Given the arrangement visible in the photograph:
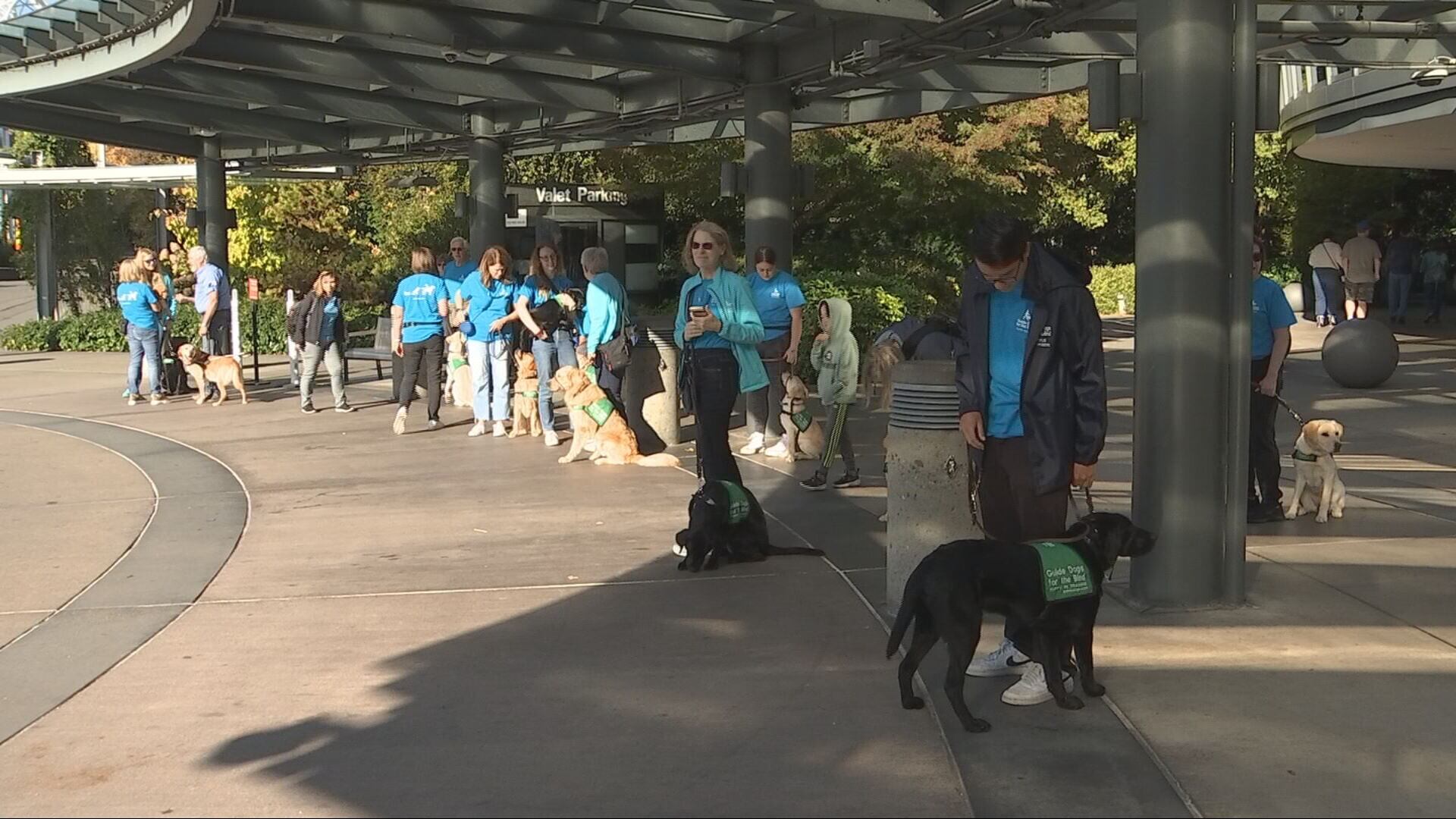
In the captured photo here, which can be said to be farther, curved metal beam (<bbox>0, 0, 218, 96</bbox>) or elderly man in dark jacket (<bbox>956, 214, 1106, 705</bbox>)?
curved metal beam (<bbox>0, 0, 218, 96</bbox>)

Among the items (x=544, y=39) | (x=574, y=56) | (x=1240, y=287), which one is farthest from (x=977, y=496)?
(x=544, y=39)

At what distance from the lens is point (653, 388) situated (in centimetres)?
1373

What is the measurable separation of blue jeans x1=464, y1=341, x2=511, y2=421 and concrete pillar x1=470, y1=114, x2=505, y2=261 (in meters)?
4.99

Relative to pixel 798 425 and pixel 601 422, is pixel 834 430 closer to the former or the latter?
pixel 798 425

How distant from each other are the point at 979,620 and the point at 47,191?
113 feet

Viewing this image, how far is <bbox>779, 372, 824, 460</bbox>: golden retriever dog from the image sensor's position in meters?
12.4

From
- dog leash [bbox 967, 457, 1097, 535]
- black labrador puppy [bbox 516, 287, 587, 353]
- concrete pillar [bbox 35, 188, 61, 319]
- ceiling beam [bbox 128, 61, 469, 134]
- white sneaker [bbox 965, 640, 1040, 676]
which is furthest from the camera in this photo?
concrete pillar [bbox 35, 188, 61, 319]

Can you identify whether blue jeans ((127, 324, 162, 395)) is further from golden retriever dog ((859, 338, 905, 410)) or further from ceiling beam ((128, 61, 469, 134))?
golden retriever dog ((859, 338, 905, 410))

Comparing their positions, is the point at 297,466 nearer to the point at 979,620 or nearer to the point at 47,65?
the point at 47,65

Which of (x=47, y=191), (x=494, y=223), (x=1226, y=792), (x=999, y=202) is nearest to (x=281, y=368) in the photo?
(x=494, y=223)

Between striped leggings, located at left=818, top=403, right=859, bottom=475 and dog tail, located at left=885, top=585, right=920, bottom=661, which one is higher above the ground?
striped leggings, located at left=818, top=403, right=859, bottom=475

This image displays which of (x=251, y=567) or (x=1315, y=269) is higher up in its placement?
(x=1315, y=269)

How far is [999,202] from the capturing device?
24.2 m

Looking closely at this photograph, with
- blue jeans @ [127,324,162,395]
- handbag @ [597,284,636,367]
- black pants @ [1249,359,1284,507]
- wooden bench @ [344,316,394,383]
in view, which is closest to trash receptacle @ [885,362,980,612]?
black pants @ [1249,359,1284,507]
